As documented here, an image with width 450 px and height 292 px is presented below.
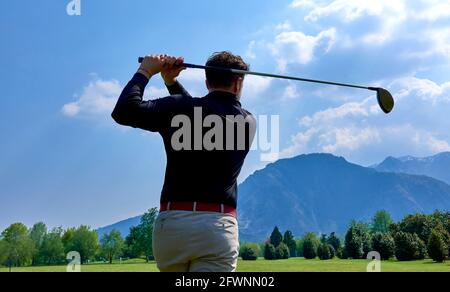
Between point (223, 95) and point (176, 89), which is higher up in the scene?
point (176, 89)

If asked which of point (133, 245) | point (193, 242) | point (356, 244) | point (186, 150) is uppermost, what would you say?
point (133, 245)

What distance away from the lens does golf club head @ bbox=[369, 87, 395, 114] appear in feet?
25.2

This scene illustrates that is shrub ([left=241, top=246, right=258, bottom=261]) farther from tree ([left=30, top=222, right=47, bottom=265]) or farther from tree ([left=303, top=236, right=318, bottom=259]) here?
tree ([left=30, top=222, right=47, bottom=265])

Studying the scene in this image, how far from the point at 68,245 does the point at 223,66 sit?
375 ft

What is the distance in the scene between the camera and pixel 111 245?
373 feet

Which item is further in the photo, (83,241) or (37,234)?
(37,234)

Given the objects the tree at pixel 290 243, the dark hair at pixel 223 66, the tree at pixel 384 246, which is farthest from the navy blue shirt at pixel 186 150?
the tree at pixel 290 243

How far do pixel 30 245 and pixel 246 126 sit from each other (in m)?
117

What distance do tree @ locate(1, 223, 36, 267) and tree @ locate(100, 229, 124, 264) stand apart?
14533mm

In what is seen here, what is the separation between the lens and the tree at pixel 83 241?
109688 millimetres

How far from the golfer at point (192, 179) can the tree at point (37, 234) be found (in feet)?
376

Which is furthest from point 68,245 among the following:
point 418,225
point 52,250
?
point 418,225

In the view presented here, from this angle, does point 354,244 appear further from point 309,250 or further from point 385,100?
point 385,100
